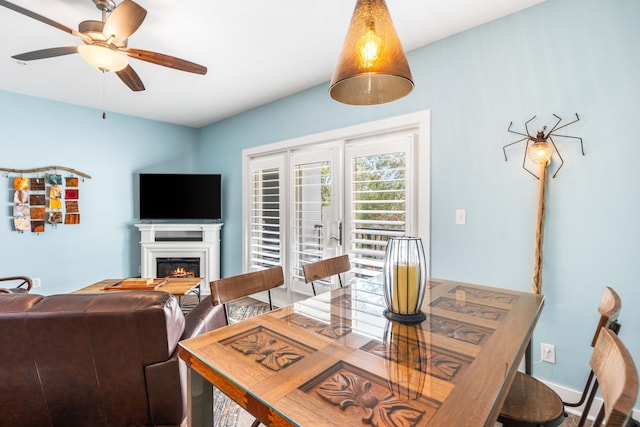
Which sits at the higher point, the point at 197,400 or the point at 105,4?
the point at 105,4

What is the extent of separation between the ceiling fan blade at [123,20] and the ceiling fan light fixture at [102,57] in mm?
81

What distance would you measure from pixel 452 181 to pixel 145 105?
376cm

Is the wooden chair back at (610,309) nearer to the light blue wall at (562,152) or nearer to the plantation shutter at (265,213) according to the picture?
the light blue wall at (562,152)

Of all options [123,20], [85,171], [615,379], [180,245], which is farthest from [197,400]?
[85,171]

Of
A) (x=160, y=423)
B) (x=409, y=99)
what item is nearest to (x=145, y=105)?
(x=409, y=99)

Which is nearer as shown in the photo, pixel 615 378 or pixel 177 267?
pixel 615 378

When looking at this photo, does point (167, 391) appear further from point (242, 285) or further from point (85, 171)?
point (85, 171)

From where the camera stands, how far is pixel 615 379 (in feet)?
2.09

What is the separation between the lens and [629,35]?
5.75ft

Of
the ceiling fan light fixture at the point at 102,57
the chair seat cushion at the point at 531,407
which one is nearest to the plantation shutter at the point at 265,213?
the ceiling fan light fixture at the point at 102,57

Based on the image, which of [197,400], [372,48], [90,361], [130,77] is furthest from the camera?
[130,77]

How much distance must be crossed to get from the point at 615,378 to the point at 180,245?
14.8ft

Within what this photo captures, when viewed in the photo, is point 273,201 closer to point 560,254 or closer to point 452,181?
point 452,181

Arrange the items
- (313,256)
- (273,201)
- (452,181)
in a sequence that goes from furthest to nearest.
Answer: (273,201)
(313,256)
(452,181)
